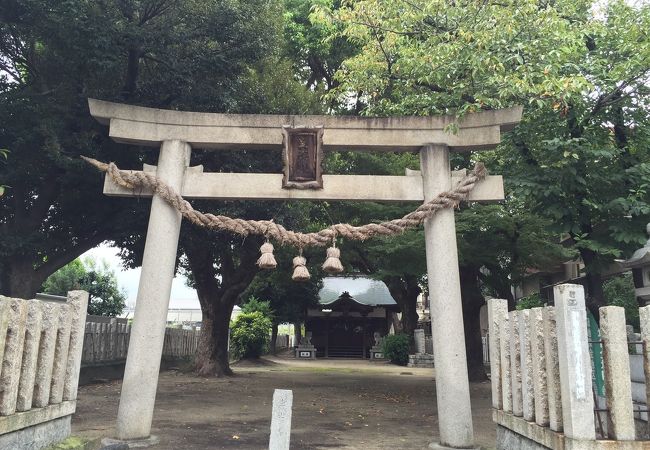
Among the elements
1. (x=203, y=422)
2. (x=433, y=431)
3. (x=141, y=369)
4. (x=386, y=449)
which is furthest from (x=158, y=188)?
(x=433, y=431)

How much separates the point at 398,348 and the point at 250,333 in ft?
23.8

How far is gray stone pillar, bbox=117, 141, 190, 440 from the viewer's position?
7129 mm

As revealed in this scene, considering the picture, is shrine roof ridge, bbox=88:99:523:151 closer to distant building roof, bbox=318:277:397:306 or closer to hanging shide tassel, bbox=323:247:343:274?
hanging shide tassel, bbox=323:247:343:274

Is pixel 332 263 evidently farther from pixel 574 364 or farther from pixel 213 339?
pixel 213 339

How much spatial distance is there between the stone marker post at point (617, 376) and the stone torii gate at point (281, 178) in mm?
2859

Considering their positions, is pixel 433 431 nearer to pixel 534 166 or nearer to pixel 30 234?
pixel 534 166

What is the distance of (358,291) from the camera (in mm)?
32219

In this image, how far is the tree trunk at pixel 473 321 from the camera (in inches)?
613

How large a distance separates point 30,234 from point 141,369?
16.9 ft

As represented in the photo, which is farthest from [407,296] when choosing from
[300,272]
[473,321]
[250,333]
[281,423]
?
[281,423]

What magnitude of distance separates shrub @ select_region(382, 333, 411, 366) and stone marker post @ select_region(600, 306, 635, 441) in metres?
21.5

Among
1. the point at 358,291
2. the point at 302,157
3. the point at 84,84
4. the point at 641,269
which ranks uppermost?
the point at 84,84

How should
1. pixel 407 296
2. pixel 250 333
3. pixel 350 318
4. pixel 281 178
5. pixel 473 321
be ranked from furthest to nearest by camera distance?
pixel 350 318 < pixel 407 296 < pixel 250 333 < pixel 473 321 < pixel 281 178

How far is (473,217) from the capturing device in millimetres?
11625
